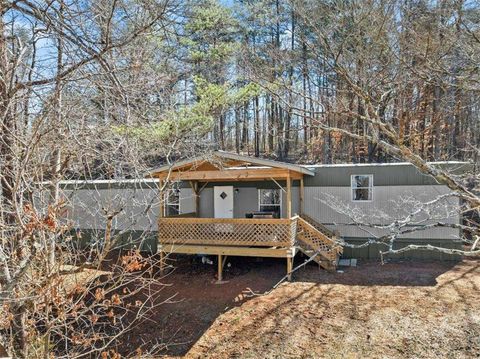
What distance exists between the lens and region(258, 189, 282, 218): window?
13820 millimetres

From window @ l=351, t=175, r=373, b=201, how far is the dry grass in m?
3.59

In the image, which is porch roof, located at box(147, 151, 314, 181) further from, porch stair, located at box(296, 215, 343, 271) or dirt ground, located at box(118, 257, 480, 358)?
dirt ground, located at box(118, 257, 480, 358)

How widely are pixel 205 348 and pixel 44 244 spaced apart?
5.20 meters

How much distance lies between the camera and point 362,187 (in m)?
13.1

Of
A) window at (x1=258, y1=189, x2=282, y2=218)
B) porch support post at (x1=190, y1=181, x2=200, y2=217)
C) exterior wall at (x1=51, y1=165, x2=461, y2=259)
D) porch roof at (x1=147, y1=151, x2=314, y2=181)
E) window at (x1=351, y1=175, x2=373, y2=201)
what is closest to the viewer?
porch roof at (x1=147, y1=151, x2=314, y2=181)

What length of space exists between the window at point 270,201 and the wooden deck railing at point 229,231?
2.28 meters

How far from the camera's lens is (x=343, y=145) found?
2370 cm

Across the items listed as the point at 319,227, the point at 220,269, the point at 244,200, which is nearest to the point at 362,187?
the point at 319,227

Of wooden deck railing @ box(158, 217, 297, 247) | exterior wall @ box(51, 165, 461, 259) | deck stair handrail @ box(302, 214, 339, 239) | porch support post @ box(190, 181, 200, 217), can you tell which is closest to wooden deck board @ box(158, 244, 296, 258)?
wooden deck railing @ box(158, 217, 297, 247)

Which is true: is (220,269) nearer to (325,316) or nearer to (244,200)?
(244,200)

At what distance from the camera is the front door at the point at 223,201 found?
561 inches

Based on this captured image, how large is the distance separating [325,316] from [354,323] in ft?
2.14

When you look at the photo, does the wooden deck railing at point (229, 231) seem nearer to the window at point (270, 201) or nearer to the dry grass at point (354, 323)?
the dry grass at point (354, 323)

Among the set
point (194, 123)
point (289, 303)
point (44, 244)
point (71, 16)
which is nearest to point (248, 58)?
point (194, 123)
